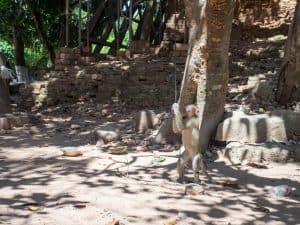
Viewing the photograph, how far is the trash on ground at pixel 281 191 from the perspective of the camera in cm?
464

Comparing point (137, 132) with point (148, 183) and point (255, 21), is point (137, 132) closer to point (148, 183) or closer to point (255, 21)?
point (148, 183)

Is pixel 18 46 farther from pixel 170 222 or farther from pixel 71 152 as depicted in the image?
pixel 170 222

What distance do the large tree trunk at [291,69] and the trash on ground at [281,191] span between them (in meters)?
2.88

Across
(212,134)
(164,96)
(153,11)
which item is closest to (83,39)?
(153,11)

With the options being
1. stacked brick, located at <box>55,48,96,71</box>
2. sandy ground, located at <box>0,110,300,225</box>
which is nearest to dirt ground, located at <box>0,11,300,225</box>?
sandy ground, located at <box>0,110,300,225</box>

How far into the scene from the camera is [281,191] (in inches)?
184

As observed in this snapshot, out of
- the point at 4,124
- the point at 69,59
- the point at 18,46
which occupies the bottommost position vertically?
the point at 4,124

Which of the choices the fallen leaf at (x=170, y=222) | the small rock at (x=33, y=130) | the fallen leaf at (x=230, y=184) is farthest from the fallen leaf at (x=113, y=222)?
the small rock at (x=33, y=130)

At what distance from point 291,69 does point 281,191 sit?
3.06 metres

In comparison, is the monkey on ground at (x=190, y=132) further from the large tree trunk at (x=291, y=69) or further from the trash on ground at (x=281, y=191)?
the large tree trunk at (x=291, y=69)

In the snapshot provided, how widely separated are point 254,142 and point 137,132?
2.08 m

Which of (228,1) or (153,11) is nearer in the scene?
(228,1)

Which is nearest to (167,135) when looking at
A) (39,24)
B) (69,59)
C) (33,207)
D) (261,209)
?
(261,209)

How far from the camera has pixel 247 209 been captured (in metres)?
4.14
